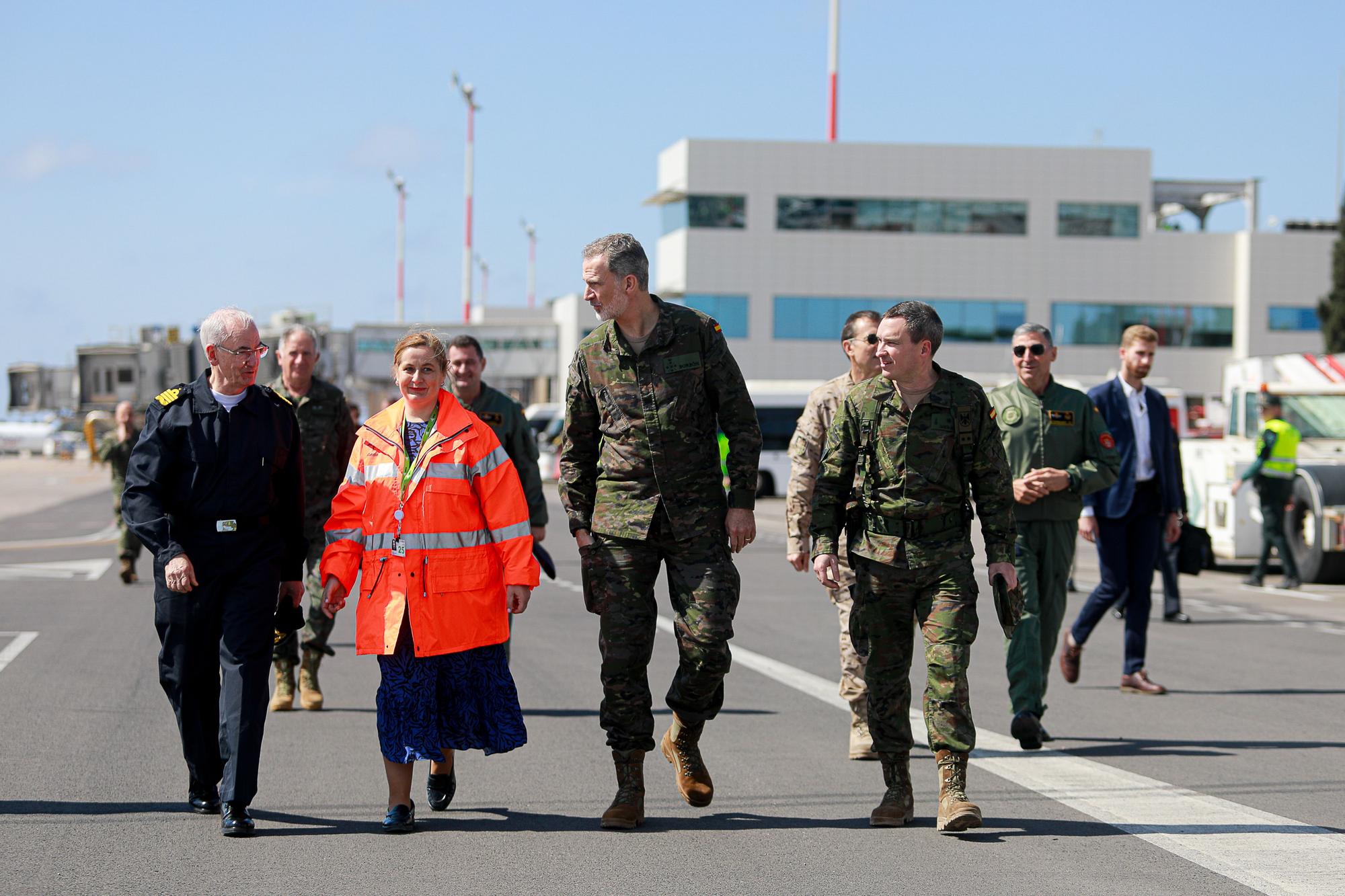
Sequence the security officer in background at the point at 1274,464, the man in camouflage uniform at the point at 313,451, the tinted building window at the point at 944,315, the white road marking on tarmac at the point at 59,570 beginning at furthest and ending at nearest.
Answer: the tinted building window at the point at 944,315 < the white road marking on tarmac at the point at 59,570 < the security officer in background at the point at 1274,464 < the man in camouflage uniform at the point at 313,451

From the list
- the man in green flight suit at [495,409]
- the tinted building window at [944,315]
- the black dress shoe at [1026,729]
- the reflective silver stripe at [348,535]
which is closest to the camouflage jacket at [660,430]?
the reflective silver stripe at [348,535]

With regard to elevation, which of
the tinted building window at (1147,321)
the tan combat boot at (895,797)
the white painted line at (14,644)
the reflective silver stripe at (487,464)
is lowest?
the white painted line at (14,644)

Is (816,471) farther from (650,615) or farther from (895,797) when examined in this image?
(895,797)

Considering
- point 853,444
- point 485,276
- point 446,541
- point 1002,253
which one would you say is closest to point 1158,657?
point 853,444

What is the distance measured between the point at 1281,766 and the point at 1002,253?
55795 millimetres

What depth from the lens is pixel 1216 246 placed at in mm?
62312

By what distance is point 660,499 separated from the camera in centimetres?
598

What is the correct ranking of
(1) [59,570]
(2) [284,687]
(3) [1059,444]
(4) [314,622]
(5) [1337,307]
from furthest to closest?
(5) [1337,307] < (1) [59,570] < (2) [284,687] < (4) [314,622] < (3) [1059,444]

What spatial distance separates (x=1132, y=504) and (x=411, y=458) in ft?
16.5

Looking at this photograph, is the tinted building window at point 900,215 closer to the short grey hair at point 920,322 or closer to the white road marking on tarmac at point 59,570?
the white road marking on tarmac at point 59,570

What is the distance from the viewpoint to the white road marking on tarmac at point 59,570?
18234mm

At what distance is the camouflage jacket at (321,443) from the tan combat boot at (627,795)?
316cm

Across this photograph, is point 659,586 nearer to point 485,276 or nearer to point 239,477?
point 239,477

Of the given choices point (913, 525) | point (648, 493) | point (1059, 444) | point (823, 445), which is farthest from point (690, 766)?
point (1059, 444)
